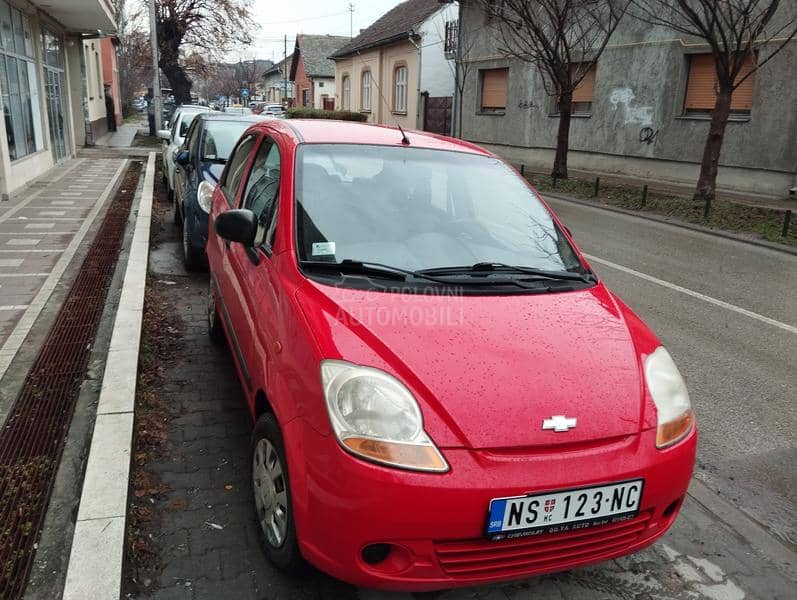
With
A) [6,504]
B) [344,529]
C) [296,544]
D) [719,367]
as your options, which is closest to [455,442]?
[344,529]

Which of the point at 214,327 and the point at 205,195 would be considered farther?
the point at 205,195

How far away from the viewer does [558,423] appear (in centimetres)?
235

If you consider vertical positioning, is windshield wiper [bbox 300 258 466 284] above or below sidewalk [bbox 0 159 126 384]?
above

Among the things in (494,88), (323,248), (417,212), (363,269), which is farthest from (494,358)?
(494,88)

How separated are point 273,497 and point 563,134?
56.8ft

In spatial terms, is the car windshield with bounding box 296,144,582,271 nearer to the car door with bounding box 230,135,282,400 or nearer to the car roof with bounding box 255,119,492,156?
the car roof with bounding box 255,119,492,156

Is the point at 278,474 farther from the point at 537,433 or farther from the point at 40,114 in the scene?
the point at 40,114

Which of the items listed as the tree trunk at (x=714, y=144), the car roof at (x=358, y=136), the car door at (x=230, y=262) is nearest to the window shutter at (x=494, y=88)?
the tree trunk at (x=714, y=144)

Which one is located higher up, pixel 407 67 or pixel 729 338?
pixel 407 67

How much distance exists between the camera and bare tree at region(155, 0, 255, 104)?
3659 centimetres

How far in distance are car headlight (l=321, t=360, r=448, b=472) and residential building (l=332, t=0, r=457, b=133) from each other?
97.3 feet

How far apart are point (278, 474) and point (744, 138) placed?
1703 centimetres

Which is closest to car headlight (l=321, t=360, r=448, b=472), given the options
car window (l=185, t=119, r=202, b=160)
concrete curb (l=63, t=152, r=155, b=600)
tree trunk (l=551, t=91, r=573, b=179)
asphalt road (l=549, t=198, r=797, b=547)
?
concrete curb (l=63, t=152, r=155, b=600)

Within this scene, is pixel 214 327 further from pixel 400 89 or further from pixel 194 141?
pixel 400 89
